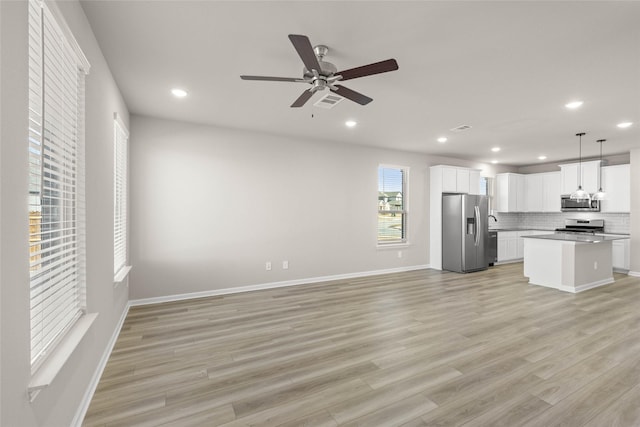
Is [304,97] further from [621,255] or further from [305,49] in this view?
[621,255]

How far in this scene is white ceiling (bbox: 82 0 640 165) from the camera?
204 centimetres

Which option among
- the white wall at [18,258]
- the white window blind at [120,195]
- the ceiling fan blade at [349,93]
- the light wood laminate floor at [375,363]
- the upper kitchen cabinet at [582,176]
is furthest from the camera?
the upper kitchen cabinet at [582,176]

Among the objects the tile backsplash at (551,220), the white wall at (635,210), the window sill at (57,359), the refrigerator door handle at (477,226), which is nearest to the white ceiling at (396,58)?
the window sill at (57,359)

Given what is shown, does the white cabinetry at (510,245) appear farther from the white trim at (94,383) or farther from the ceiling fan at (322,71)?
the white trim at (94,383)

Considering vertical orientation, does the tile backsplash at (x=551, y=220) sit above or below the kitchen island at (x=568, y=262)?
above

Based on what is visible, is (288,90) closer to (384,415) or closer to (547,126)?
(384,415)

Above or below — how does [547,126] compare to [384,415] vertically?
above

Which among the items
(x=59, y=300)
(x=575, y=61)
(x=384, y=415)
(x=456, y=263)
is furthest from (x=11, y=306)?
(x=456, y=263)

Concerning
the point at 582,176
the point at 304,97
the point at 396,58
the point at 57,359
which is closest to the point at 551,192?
the point at 582,176

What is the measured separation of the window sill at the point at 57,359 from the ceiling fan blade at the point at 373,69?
2.35 metres

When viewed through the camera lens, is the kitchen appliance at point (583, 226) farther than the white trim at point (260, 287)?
Yes

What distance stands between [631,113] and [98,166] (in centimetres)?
605

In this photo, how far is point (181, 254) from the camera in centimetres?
452

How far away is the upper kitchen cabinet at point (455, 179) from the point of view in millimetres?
6824
